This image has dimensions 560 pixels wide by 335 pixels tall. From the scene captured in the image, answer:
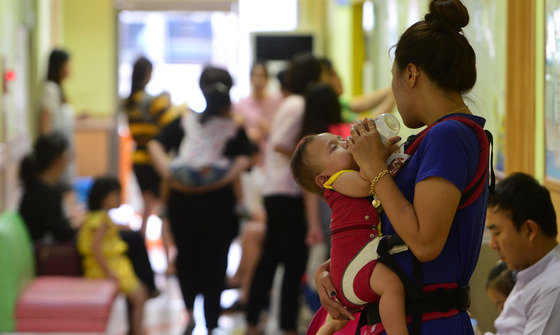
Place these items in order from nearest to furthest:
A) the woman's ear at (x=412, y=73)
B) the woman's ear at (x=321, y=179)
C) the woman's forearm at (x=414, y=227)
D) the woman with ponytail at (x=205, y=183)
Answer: the woman's forearm at (x=414, y=227) → the woman's ear at (x=412, y=73) → the woman's ear at (x=321, y=179) → the woman with ponytail at (x=205, y=183)

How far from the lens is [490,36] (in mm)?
3021

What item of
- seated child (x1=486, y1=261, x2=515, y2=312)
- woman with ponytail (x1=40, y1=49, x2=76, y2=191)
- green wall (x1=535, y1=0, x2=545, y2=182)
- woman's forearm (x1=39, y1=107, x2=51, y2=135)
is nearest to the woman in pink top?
woman with ponytail (x1=40, y1=49, x2=76, y2=191)

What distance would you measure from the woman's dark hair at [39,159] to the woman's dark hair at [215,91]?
35.9 inches

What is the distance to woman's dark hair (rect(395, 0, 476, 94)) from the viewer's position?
154 centimetres

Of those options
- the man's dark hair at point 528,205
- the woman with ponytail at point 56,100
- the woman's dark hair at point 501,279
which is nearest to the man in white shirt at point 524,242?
the man's dark hair at point 528,205

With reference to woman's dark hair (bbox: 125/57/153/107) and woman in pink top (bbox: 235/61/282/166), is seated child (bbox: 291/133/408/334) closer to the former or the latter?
woman in pink top (bbox: 235/61/282/166)

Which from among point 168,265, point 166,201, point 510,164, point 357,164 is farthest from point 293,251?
point 357,164

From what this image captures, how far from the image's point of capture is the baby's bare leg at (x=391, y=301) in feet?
5.09

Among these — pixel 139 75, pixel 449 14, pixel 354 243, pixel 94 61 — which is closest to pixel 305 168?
pixel 354 243

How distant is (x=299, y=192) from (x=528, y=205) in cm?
223

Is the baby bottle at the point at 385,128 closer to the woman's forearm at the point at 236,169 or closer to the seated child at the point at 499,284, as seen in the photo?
the seated child at the point at 499,284

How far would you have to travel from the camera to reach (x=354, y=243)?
64.5 inches

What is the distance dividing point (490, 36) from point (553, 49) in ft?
1.98

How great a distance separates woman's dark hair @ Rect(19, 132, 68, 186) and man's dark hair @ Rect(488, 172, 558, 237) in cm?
291
